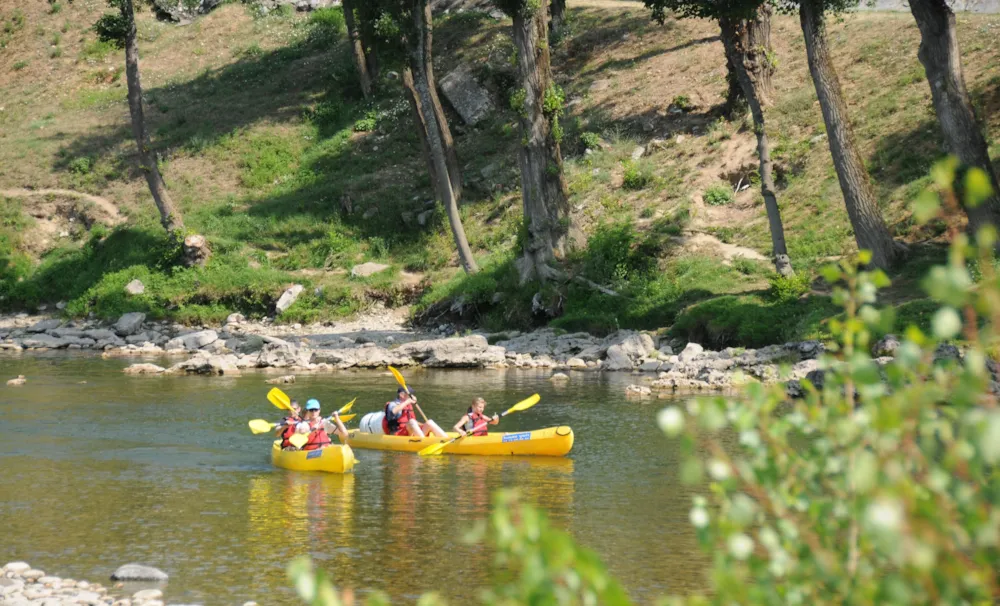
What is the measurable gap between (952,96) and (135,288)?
22973 mm

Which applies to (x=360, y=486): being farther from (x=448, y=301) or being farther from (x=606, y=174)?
(x=606, y=174)

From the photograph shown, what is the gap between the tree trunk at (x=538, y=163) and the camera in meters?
26.3

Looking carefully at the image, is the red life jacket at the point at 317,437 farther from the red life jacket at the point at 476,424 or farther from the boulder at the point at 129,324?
the boulder at the point at 129,324

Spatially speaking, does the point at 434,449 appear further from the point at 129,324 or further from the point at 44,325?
the point at 44,325

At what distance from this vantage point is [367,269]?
31.4 metres

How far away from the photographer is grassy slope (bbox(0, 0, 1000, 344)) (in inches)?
993

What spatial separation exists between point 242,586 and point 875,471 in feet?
23.1

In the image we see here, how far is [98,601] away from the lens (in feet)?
27.0

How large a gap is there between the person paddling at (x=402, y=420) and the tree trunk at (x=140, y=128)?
18.1 meters

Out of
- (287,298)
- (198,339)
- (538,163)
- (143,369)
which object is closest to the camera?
(143,369)

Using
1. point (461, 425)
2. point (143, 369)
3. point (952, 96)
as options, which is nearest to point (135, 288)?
point (143, 369)

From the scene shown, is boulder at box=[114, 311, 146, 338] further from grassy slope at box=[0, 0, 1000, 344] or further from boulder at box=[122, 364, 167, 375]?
boulder at box=[122, 364, 167, 375]

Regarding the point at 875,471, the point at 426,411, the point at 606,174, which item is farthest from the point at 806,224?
the point at 875,471

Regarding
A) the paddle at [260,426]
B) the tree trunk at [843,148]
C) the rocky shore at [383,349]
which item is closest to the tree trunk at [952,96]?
the tree trunk at [843,148]
